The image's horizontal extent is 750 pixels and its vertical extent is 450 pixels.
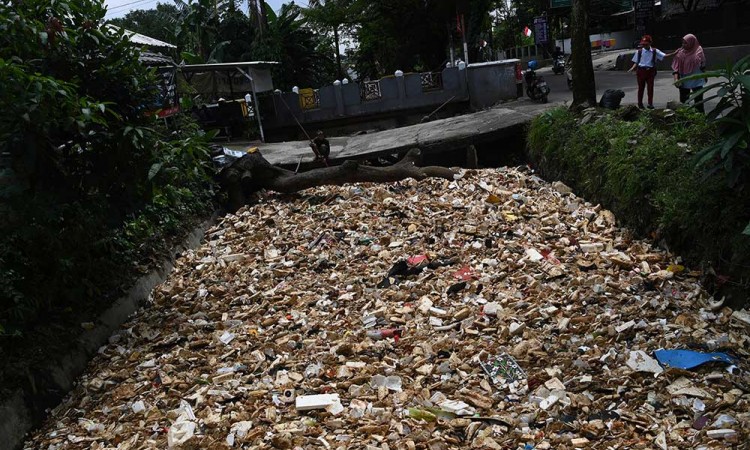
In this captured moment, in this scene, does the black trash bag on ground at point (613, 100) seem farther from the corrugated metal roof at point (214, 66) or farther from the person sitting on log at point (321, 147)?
the corrugated metal roof at point (214, 66)

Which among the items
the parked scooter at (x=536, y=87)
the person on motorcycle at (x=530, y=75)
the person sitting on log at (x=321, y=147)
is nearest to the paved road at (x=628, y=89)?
the parked scooter at (x=536, y=87)

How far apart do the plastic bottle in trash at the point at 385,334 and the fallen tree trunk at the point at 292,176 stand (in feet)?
16.7

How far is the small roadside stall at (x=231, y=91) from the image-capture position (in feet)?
55.5

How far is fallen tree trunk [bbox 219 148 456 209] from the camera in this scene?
376 inches

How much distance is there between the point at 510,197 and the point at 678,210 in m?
3.32

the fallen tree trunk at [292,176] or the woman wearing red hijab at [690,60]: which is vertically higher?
the woman wearing red hijab at [690,60]

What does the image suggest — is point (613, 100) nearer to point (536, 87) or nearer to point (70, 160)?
point (536, 87)

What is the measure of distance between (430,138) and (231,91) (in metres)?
Result: 9.15

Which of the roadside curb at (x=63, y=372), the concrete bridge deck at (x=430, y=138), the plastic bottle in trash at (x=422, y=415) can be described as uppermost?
the concrete bridge deck at (x=430, y=138)

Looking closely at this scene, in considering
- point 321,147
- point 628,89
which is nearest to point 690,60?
point 321,147

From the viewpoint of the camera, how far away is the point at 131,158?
538cm

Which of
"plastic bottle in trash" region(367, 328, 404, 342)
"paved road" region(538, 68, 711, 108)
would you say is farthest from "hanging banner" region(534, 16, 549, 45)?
"plastic bottle in trash" region(367, 328, 404, 342)

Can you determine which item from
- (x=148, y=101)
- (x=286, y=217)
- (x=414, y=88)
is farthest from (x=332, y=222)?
(x=414, y=88)

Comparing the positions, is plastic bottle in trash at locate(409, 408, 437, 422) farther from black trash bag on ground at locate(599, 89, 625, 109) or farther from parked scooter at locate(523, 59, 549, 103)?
parked scooter at locate(523, 59, 549, 103)
